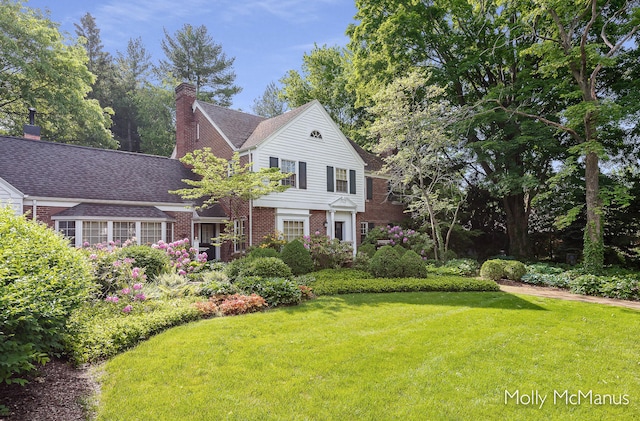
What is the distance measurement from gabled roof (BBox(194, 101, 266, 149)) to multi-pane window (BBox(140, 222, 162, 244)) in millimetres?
4739

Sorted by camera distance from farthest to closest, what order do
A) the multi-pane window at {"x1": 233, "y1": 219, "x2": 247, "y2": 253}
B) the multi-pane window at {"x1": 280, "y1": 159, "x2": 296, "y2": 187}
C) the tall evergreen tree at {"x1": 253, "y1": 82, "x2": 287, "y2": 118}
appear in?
the tall evergreen tree at {"x1": 253, "y1": 82, "x2": 287, "y2": 118} → the multi-pane window at {"x1": 280, "y1": 159, "x2": 296, "y2": 187} → the multi-pane window at {"x1": 233, "y1": 219, "x2": 247, "y2": 253}

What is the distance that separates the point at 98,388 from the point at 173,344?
1.23 meters

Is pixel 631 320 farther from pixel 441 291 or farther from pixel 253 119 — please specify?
pixel 253 119

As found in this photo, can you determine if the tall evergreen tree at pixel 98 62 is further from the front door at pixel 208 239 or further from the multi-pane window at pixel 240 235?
the multi-pane window at pixel 240 235

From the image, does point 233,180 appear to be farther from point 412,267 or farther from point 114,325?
point 114,325

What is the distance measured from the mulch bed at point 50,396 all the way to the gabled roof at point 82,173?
402 inches

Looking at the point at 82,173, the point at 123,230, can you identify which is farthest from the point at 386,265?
the point at 82,173

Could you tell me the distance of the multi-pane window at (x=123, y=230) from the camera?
12883 millimetres

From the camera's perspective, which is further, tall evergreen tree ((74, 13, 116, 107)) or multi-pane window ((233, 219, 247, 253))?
tall evergreen tree ((74, 13, 116, 107))

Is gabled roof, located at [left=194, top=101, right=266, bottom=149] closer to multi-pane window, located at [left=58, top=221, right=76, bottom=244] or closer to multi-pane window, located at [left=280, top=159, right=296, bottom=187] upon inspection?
multi-pane window, located at [left=280, top=159, right=296, bottom=187]

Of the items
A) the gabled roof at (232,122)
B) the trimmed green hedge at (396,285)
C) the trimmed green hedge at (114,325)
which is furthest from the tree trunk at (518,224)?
the trimmed green hedge at (114,325)

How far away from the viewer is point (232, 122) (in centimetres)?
1708

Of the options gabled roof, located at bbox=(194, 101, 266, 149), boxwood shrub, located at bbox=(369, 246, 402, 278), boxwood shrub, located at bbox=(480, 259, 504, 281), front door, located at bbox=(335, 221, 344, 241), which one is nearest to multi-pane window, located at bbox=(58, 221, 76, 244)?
gabled roof, located at bbox=(194, 101, 266, 149)

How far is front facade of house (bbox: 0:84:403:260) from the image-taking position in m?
12.2
